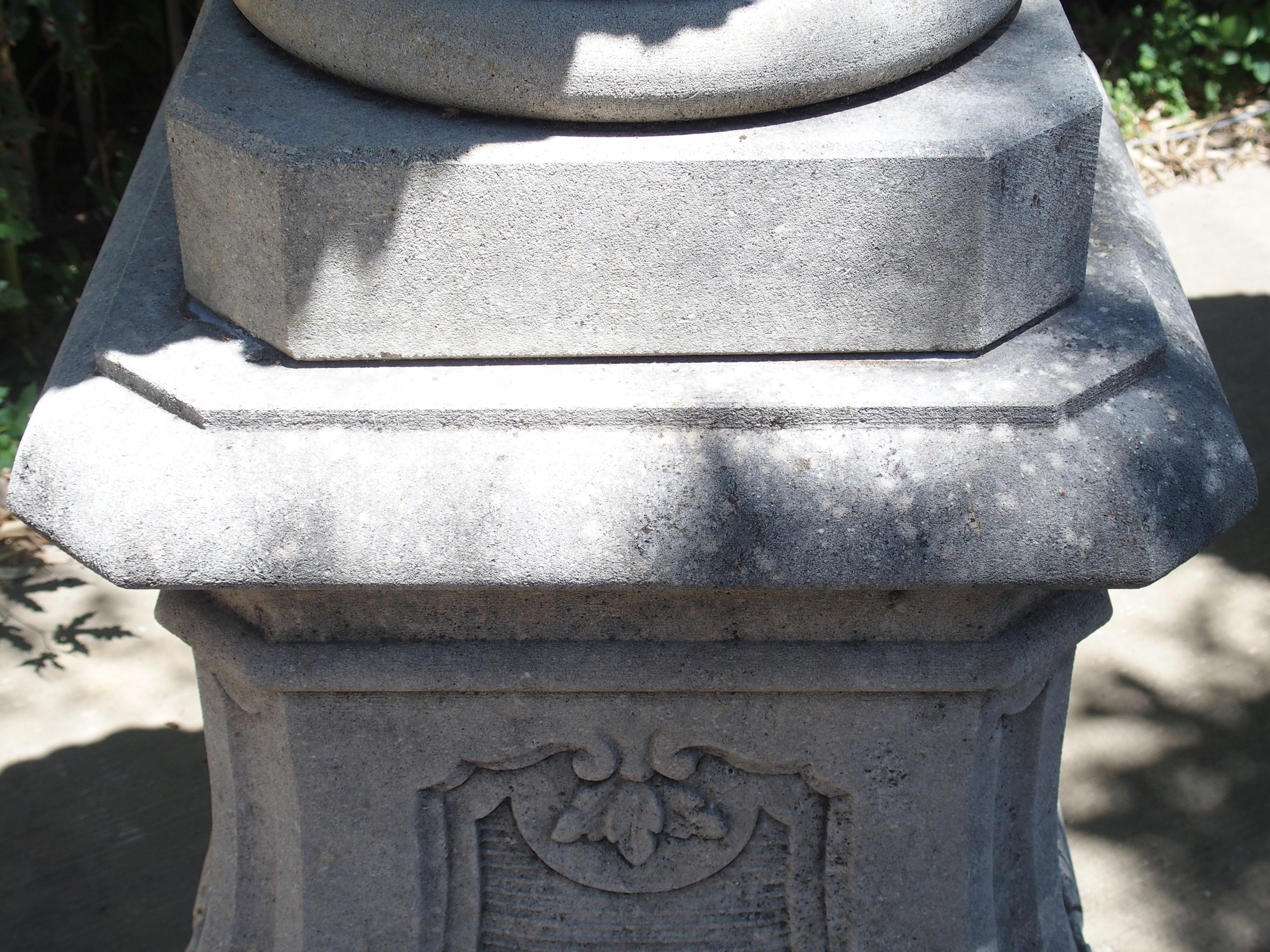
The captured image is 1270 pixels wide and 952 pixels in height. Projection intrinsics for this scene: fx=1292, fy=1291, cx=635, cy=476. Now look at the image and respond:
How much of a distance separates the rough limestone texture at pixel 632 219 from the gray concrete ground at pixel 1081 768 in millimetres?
1274

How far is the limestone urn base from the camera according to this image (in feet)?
5.01

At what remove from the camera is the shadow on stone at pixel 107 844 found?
222 centimetres

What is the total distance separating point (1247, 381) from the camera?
3.47 metres

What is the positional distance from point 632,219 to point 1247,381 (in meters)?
2.70

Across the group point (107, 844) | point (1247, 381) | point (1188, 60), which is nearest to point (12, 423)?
point (107, 844)

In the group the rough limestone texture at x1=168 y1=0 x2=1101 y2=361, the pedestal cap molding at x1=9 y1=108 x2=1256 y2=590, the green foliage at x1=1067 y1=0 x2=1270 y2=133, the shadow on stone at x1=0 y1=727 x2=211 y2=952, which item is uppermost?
the rough limestone texture at x1=168 y1=0 x2=1101 y2=361

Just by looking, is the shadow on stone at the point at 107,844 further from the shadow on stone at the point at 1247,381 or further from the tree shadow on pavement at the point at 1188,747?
the shadow on stone at the point at 1247,381

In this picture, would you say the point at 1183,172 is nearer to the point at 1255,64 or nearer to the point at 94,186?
the point at 1255,64

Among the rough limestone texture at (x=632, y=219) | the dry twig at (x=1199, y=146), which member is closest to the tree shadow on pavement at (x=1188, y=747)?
the rough limestone texture at (x=632, y=219)

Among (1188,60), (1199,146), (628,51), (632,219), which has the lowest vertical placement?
(1199,146)

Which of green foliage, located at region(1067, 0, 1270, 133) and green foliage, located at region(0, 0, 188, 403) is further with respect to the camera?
green foliage, located at region(1067, 0, 1270, 133)

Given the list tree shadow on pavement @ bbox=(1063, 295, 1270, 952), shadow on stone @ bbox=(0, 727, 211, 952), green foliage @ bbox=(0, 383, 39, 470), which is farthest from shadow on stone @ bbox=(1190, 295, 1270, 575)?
green foliage @ bbox=(0, 383, 39, 470)

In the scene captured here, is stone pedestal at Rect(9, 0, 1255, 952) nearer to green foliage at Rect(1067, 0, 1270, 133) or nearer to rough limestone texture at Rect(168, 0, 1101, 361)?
rough limestone texture at Rect(168, 0, 1101, 361)

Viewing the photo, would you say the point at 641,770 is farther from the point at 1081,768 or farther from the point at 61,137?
the point at 61,137
